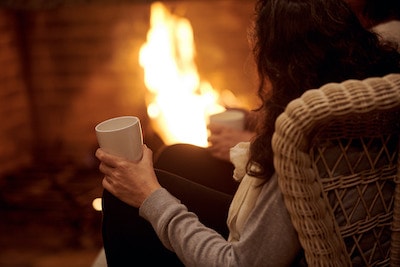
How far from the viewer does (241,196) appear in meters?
0.85

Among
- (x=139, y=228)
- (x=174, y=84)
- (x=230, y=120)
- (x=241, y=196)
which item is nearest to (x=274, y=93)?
(x=241, y=196)

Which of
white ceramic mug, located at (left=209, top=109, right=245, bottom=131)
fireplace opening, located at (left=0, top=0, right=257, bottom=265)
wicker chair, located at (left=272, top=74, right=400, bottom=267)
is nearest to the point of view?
wicker chair, located at (left=272, top=74, right=400, bottom=267)

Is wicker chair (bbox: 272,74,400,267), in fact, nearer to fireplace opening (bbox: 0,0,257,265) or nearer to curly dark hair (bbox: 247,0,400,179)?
curly dark hair (bbox: 247,0,400,179)

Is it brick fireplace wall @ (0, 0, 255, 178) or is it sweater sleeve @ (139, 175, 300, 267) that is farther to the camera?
brick fireplace wall @ (0, 0, 255, 178)

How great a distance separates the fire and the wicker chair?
4.80 ft

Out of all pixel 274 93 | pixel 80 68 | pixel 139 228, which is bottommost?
pixel 139 228

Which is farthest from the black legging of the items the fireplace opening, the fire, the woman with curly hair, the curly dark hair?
the fire

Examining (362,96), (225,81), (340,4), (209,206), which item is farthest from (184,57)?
(362,96)

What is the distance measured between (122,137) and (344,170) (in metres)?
0.38

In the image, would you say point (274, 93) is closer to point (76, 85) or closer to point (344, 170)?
point (344, 170)

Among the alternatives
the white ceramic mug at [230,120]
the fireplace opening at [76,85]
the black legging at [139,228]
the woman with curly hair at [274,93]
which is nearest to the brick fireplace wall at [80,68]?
the fireplace opening at [76,85]

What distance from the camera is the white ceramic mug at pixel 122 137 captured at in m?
0.89

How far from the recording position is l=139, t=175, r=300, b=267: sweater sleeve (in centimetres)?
71

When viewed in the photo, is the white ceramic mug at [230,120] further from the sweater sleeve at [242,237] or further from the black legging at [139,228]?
the sweater sleeve at [242,237]
